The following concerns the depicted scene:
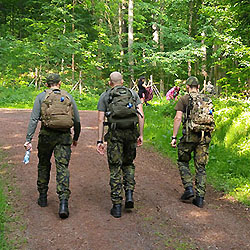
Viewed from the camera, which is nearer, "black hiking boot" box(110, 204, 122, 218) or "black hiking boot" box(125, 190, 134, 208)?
"black hiking boot" box(110, 204, 122, 218)

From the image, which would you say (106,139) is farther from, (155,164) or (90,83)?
(90,83)

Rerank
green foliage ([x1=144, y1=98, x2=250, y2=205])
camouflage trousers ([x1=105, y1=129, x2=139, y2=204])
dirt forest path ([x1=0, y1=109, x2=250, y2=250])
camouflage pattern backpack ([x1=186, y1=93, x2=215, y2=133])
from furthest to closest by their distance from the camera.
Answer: green foliage ([x1=144, y1=98, x2=250, y2=205]) → camouflage pattern backpack ([x1=186, y1=93, x2=215, y2=133]) → camouflage trousers ([x1=105, y1=129, x2=139, y2=204]) → dirt forest path ([x1=0, y1=109, x2=250, y2=250])

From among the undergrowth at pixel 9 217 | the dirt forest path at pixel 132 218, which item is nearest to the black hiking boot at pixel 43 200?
the dirt forest path at pixel 132 218

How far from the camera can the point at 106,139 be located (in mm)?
4590

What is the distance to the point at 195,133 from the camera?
16.9 ft

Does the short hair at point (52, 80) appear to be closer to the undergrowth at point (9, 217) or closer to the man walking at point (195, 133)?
the undergrowth at point (9, 217)

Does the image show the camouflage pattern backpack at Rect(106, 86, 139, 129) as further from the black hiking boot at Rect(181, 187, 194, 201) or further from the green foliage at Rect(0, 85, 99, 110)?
the green foliage at Rect(0, 85, 99, 110)

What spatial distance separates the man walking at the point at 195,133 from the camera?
5.06 metres

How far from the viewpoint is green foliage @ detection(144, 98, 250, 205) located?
247 inches

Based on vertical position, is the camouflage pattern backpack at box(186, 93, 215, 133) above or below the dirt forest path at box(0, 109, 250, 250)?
above

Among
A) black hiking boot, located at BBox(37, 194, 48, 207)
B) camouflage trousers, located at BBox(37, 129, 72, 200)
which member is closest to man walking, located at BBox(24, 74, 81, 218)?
camouflage trousers, located at BBox(37, 129, 72, 200)

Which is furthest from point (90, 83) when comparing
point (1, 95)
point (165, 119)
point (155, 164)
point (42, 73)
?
point (155, 164)

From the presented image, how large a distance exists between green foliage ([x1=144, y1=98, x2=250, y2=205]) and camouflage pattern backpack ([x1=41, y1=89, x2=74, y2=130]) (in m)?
3.48

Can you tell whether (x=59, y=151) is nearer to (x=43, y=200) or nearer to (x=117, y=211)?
(x=43, y=200)
